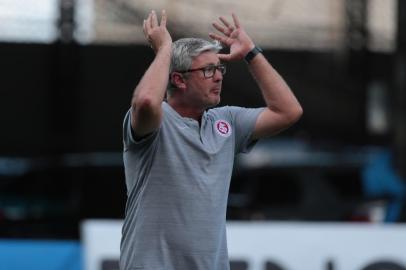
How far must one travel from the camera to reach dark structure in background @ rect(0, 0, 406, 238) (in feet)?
38.1

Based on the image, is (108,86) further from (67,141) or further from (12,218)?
(12,218)

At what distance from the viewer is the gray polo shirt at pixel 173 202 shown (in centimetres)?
359

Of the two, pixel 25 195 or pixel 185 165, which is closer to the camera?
pixel 185 165

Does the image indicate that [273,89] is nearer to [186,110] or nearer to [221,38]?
[221,38]

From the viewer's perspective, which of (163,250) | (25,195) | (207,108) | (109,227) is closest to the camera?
(163,250)

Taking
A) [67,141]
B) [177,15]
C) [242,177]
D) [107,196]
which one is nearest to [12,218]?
[107,196]

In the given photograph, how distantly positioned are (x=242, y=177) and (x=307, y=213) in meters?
1.45

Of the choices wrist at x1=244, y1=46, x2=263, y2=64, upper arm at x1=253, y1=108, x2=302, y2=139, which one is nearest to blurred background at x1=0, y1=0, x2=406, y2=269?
upper arm at x1=253, y1=108, x2=302, y2=139

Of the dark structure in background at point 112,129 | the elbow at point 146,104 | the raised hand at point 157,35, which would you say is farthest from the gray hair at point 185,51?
the dark structure in background at point 112,129

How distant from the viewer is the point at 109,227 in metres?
6.68

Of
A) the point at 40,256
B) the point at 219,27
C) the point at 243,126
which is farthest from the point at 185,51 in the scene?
the point at 40,256

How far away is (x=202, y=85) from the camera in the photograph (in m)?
3.74

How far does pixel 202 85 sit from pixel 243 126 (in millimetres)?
299

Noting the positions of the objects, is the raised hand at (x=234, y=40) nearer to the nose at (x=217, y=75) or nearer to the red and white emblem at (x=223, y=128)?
the nose at (x=217, y=75)
